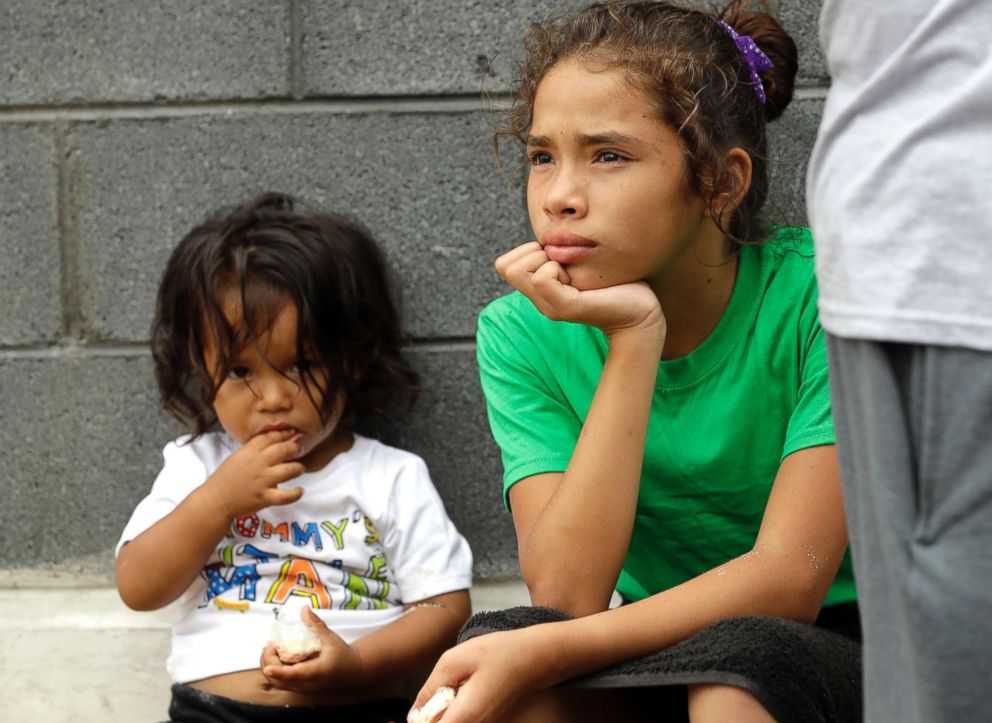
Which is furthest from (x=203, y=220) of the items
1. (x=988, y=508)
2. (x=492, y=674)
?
(x=988, y=508)

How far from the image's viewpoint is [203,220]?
264 centimetres

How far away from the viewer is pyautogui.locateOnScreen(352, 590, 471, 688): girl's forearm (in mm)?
2254

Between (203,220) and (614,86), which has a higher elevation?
(614,86)

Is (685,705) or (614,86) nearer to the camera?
(685,705)

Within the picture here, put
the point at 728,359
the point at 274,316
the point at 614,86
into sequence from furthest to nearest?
the point at 274,316 < the point at 728,359 < the point at 614,86

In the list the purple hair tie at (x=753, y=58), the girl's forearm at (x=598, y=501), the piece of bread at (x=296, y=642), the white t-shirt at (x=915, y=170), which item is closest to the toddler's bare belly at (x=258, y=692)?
the piece of bread at (x=296, y=642)

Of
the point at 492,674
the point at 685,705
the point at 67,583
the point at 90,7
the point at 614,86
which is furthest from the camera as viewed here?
the point at 67,583

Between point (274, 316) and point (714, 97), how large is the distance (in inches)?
36.9

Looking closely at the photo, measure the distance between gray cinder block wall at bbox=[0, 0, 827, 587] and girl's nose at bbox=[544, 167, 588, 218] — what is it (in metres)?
0.73

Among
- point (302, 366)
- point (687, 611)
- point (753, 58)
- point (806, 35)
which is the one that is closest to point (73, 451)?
point (302, 366)

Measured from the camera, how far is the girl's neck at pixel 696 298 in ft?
6.70

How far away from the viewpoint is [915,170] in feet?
3.23

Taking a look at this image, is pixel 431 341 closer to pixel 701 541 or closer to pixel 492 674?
pixel 701 541

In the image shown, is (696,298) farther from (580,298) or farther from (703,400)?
(580,298)
